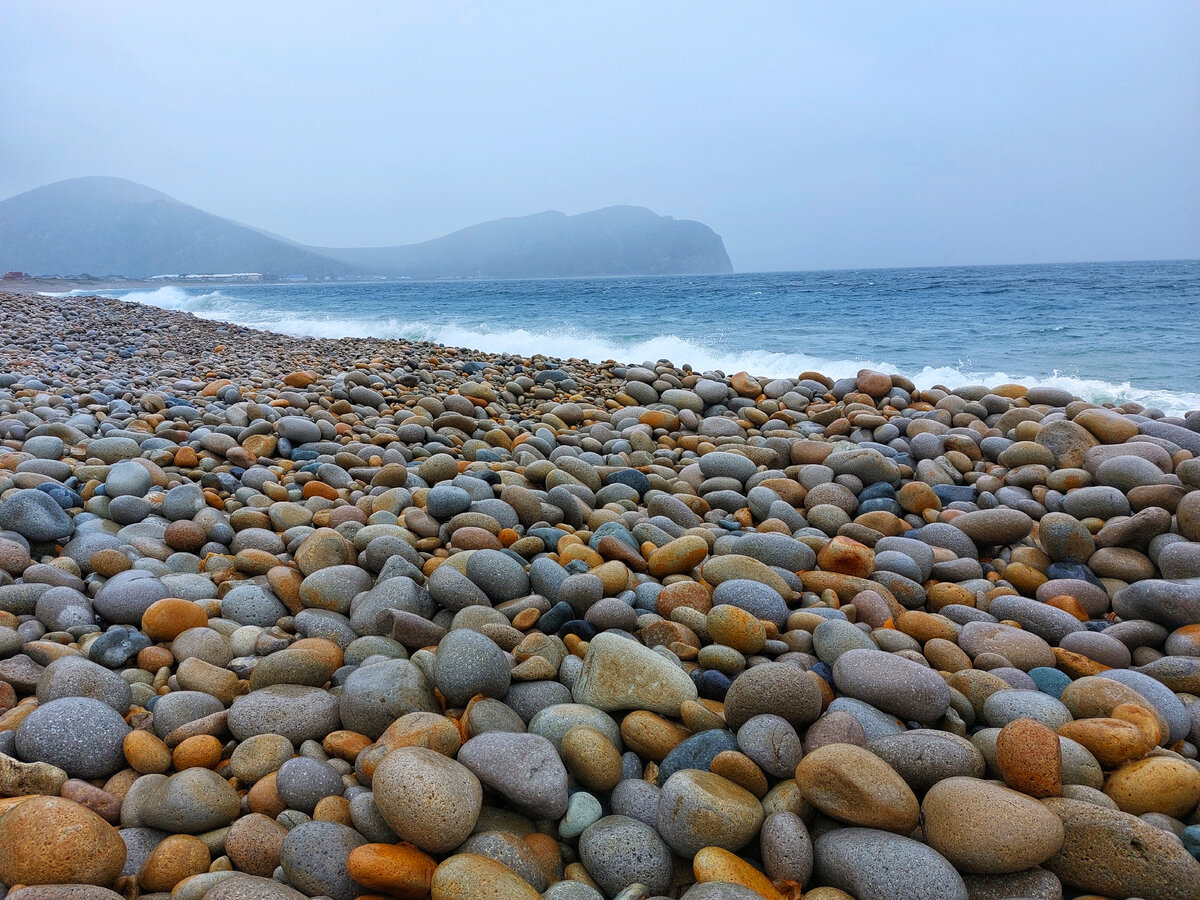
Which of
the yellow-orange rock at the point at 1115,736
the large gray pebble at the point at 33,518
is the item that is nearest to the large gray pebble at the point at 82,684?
the large gray pebble at the point at 33,518

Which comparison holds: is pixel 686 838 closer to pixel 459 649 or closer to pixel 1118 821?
pixel 459 649

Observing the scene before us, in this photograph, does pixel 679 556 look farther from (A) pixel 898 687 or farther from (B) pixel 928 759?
(B) pixel 928 759

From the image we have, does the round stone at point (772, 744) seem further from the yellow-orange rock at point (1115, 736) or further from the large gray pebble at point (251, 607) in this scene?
the large gray pebble at point (251, 607)

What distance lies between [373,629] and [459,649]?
55 centimetres

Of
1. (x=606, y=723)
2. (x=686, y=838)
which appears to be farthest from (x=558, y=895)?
(x=606, y=723)

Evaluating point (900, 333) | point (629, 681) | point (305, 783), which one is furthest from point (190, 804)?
point (900, 333)

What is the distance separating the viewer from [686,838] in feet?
5.42

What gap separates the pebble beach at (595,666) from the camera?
61.1 inches

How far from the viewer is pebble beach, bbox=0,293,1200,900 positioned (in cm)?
155

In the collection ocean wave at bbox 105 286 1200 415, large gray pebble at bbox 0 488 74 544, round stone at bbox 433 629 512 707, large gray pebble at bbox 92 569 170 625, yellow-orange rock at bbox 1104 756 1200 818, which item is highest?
ocean wave at bbox 105 286 1200 415

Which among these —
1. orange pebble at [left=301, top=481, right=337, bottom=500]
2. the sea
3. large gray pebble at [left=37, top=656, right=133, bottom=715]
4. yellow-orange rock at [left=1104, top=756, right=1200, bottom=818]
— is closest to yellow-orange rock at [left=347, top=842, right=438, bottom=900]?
large gray pebble at [left=37, top=656, right=133, bottom=715]

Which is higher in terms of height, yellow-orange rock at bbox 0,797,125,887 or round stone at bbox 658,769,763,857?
yellow-orange rock at bbox 0,797,125,887

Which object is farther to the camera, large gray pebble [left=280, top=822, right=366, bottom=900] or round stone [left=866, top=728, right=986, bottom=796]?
round stone [left=866, top=728, right=986, bottom=796]

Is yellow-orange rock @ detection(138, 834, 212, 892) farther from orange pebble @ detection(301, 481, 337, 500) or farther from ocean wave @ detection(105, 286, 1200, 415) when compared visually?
ocean wave @ detection(105, 286, 1200, 415)
